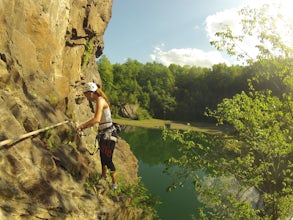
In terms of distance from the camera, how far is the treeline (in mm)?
111438

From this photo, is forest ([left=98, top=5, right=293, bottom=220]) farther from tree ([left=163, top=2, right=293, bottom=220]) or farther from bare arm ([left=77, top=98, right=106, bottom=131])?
bare arm ([left=77, top=98, right=106, bottom=131])

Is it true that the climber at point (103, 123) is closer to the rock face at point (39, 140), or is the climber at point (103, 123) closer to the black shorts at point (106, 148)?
the black shorts at point (106, 148)

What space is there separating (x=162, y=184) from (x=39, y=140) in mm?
26048

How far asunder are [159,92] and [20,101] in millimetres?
113530

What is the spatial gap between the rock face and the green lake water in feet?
17.5

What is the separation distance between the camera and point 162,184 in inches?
1323

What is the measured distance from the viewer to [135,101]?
111 metres

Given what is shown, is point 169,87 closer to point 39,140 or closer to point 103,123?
point 103,123

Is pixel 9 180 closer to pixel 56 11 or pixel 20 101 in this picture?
pixel 20 101

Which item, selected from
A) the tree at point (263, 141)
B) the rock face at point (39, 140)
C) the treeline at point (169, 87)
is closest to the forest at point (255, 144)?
the tree at point (263, 141)

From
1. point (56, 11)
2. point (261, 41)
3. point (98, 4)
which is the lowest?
point (261, 41)

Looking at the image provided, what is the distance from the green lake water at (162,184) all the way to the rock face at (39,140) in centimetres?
533

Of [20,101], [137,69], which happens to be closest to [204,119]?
[137,69]

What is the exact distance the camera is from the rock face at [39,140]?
22.1ft
